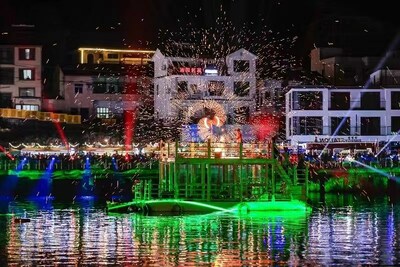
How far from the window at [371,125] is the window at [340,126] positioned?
61.6 inches

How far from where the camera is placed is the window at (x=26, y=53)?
93.5m

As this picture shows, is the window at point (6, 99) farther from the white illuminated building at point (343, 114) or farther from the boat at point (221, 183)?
the boat at point (221, 183)

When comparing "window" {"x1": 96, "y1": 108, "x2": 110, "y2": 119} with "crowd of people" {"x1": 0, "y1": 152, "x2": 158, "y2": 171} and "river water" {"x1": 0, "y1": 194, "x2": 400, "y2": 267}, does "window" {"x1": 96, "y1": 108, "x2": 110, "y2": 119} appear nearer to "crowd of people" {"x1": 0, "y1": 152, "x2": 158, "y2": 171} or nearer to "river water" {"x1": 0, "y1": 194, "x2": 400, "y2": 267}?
"crowd of people" {"x1": 0, "y1": 152, "x2": 158, "y2": 171}

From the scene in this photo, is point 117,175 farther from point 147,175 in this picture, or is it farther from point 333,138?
point 333,138

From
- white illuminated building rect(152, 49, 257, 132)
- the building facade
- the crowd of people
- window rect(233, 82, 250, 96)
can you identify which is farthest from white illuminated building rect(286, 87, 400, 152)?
the building facade

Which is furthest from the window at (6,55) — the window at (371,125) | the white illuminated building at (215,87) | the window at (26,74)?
the window at (371,125)

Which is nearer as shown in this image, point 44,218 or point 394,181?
point 44,218

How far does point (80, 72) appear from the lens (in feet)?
317

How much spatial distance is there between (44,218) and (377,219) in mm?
18162

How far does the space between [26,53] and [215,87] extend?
70.2 ft

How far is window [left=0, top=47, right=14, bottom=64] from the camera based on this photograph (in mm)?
92938

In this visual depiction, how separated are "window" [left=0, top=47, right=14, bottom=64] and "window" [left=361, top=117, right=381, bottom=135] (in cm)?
3744

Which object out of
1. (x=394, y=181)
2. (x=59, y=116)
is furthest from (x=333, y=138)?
(x=59, y=116)

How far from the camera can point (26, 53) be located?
9375 cm
